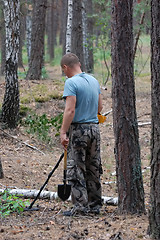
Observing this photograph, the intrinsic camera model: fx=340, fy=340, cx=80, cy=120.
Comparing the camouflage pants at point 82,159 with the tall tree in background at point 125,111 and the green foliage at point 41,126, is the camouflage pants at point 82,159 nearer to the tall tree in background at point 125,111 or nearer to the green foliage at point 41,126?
the tall tree in background at point 125,111

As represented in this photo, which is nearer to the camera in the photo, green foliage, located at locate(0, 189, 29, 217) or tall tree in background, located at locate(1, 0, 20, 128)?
green foliage, located at locate(0, 189, 29, 217)

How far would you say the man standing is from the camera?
14.9ft

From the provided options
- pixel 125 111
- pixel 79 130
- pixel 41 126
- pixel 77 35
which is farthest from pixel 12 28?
pixel 77 35

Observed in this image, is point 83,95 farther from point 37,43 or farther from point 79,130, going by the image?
Answer: point 37,43

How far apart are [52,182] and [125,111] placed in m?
2.96

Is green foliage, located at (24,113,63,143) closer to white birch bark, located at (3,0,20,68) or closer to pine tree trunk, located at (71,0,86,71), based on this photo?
white birch bark, located at (3,0,20,68)

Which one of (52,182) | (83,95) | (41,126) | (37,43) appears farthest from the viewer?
(37,43)

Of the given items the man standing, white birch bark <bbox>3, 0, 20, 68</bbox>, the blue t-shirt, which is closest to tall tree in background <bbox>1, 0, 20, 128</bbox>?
white birch bark <bbox>3, 0, 20, 68</bbox>

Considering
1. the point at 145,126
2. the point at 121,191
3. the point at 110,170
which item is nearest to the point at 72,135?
the point at 121,191

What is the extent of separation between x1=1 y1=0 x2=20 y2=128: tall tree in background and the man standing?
4.34m

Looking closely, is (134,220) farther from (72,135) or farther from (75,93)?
(75,93)

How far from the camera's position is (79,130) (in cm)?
464

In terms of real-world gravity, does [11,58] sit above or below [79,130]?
above

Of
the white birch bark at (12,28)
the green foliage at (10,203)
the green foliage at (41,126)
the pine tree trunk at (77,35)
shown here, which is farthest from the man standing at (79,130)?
the pine tree trunk at (77,35)
